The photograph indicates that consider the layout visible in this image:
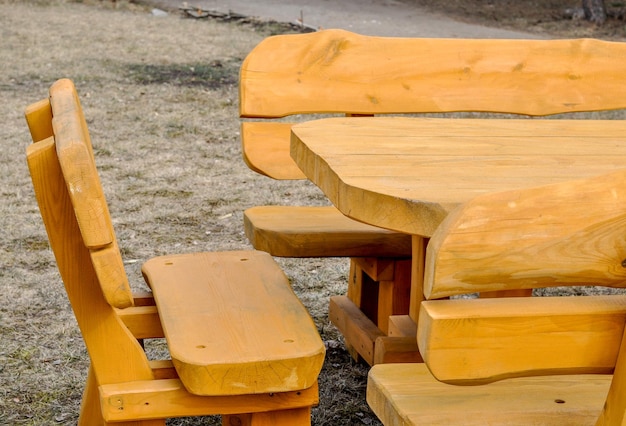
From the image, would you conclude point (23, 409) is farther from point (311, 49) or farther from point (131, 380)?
point (311, 49)

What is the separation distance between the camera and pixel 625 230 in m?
1.27

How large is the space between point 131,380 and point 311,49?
1688mm

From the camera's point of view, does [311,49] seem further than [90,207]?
Yes

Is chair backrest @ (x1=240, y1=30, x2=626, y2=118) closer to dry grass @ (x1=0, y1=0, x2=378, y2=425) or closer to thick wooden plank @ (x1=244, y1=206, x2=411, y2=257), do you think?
thick wooden plank @ (x1=244, y1=206, x2=411, y2=257)

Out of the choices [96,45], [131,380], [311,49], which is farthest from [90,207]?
[96,45]

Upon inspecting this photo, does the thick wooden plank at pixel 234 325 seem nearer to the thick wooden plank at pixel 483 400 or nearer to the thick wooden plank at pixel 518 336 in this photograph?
the thick wooden plank at pixel 483 400

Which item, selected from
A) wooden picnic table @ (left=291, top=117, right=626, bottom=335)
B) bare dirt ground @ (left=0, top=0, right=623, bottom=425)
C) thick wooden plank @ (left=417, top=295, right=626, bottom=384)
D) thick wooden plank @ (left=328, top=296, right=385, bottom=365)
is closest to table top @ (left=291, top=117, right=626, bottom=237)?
wooden picnic table @ (left=291, top=117, right=626, bottom=335)

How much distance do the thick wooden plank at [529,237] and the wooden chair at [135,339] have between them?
2.23ft

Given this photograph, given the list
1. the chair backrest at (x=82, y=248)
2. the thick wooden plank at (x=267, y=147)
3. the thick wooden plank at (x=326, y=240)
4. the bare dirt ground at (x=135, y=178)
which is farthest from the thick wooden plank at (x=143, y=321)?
the thick wooden plank at (x=267, y=147)

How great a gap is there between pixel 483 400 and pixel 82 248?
81 centimetres

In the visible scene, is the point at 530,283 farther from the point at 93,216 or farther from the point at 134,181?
the point at 134,181

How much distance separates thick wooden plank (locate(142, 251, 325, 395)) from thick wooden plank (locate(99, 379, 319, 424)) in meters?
0.05

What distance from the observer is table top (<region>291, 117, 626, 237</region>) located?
1.94 meters

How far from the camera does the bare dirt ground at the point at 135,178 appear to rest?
328 cm
